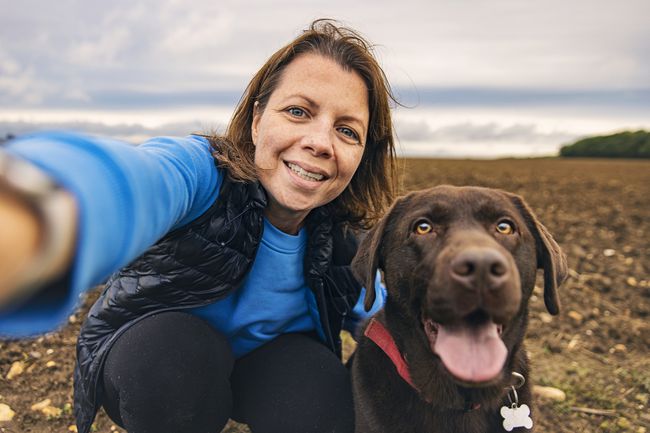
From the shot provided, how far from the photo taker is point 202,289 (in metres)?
2.85

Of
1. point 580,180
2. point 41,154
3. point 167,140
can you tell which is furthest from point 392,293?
point 580,180

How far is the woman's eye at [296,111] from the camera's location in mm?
2934

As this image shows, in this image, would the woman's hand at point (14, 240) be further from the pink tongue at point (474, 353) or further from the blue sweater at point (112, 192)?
the pink tongue at point (474, 353)

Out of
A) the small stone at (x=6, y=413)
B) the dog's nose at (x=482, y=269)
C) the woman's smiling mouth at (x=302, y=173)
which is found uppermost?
the woman's smiling mouth at (x=302, y=173)

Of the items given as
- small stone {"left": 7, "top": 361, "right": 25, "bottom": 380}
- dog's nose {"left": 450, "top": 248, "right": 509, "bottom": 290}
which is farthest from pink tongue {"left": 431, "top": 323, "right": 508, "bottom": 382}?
small stone {"left": 7, "top": 361, "right": 25, "bottom": 380}

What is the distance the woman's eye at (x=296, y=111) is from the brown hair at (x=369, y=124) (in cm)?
24

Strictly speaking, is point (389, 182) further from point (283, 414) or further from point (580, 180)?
point (580, 180)

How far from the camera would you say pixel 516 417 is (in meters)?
2.64

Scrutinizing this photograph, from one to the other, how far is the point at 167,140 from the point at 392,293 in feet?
3.95

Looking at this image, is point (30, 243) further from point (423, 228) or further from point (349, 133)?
point (349, 133)

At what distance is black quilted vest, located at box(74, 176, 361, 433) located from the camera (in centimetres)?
267

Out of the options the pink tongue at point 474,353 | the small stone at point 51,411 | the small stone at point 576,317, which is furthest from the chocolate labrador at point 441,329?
the small stone at point 576,317

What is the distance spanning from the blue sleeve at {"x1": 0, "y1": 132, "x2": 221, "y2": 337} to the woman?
1.46 feet

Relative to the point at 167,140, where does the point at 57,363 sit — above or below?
below
